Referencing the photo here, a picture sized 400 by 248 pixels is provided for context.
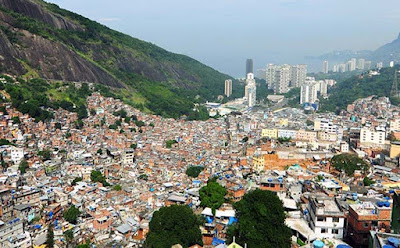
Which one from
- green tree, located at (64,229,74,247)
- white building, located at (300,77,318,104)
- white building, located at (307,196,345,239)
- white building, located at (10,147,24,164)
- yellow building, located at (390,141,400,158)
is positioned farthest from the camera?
white building, located at (300,77,318,104)

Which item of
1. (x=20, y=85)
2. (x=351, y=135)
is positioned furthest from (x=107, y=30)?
(x=351, y=135)

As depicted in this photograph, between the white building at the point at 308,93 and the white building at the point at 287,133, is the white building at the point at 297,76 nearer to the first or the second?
the white building at the point at 308,93

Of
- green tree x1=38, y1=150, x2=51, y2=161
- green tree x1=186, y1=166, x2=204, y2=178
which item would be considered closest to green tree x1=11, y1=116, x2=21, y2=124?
green tree x1=38, y1=150, x2=51, y2=161

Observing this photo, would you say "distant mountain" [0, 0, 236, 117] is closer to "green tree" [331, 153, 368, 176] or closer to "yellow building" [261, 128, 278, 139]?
"yellow building" [261, 128, 278, 139]

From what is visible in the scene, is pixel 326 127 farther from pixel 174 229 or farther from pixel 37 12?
pixel 37 12

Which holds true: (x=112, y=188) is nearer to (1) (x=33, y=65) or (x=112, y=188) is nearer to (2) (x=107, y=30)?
(1) (x=33, y=65)

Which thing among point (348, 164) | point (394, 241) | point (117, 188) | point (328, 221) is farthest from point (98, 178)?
point (394, 241)
